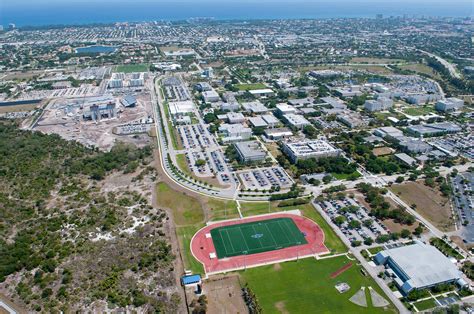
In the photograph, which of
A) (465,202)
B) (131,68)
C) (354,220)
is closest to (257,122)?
(354,220)

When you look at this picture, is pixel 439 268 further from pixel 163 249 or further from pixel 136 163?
pixel 136 163

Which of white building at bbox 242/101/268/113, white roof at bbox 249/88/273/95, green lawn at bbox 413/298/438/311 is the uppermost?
white roof at bbox 249/88/273/95

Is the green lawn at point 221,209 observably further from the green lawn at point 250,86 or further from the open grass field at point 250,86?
the open grass field at point 250,86

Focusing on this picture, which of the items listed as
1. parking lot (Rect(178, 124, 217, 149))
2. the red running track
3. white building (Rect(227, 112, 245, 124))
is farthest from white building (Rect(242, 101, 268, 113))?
the red running track

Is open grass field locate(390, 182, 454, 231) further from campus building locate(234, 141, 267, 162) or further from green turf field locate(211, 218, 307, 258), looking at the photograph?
campus building locate(234, 141, 267, 162)

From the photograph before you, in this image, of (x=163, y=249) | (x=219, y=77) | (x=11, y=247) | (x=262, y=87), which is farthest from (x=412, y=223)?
(x=219, y=77)

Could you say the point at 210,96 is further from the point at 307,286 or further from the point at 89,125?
the point at 307,286

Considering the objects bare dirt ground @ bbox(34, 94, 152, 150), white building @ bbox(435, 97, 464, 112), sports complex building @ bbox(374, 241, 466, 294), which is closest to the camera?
sports complex building @ bbox(374, 241, 466, 294)

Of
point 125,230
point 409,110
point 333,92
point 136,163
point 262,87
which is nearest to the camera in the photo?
point 125,230
